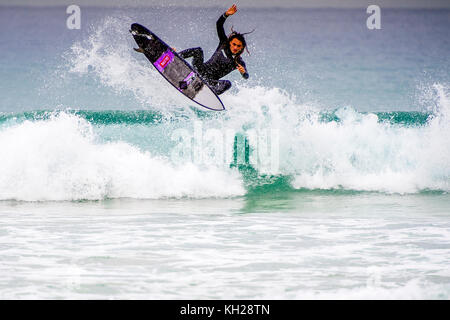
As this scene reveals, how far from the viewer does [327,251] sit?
5.69 m

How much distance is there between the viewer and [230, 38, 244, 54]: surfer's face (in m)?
8.67

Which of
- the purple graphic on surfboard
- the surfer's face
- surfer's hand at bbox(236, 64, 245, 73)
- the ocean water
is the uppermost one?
the surfer's face

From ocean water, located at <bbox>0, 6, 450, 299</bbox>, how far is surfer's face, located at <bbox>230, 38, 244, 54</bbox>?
1942 mm

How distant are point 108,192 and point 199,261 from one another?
400cm

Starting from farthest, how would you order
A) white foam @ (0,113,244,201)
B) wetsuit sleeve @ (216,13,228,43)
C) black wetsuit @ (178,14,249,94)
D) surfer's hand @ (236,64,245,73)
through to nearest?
white foam @ (0,113,244,201) < black wetsuit @ (178,14,249,94) < surfer's hand @ (236,64,245,73) < wetsuit sleeve @ (216,13,228,43)

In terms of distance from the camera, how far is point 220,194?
936 cm

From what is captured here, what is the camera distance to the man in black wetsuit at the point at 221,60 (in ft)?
28.5

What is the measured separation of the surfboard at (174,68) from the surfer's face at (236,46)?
0.65 m

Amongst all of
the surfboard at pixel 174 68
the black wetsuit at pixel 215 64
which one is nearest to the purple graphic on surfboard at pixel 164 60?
the surfboard at pixel 174 68

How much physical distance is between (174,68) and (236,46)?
970mm

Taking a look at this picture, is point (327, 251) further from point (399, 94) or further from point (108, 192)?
point (399, 94)

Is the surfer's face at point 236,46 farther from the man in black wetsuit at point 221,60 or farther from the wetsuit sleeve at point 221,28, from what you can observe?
the wetsuit sleeve at point 221,28

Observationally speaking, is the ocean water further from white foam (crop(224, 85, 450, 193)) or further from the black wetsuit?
the black wetsuit

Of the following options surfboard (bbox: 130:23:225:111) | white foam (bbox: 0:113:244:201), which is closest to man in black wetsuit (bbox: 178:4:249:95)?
surfboard (bbox: 130:23:225:111)
